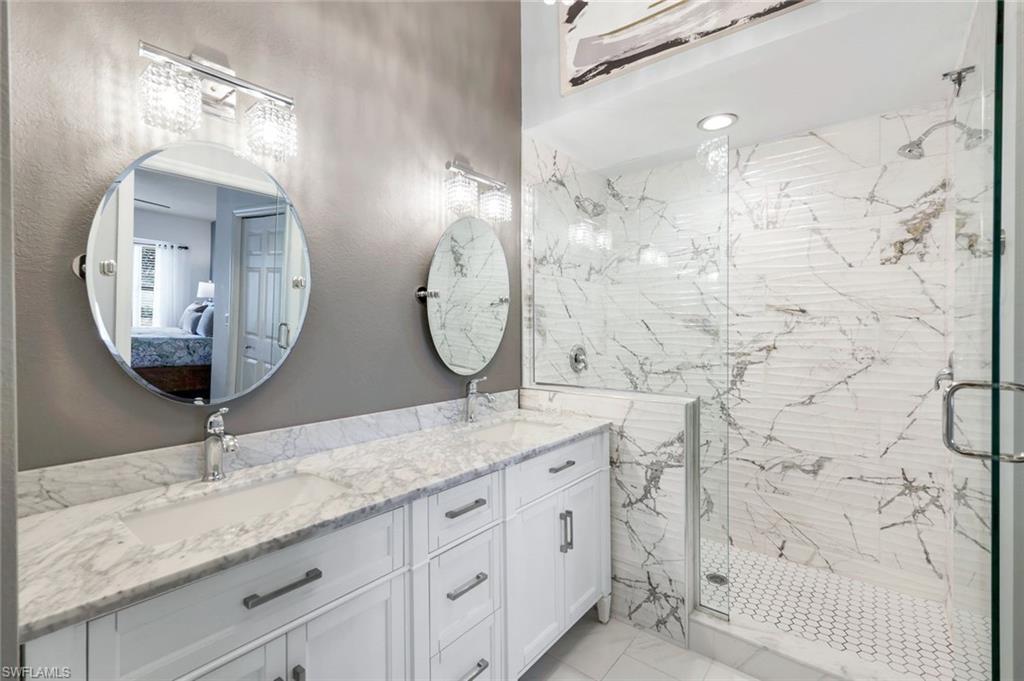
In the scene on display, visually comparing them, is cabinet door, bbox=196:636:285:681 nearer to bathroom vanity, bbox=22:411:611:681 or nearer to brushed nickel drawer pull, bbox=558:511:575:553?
bathroom vanity, bbox=22:411:611:681

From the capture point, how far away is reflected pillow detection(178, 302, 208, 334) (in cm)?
129

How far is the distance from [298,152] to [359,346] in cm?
69

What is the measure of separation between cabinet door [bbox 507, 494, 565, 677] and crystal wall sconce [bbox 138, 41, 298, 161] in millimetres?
1452

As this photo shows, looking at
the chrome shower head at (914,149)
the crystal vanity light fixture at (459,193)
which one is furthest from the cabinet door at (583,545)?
the chrome shower head at (914,149)

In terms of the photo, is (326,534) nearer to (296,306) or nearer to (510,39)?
Result: (296,306)

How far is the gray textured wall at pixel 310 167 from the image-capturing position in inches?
42.0

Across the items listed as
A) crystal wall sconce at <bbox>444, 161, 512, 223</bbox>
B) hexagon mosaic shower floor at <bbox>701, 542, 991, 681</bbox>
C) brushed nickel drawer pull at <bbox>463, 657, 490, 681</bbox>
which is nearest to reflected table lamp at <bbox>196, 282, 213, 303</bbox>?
crystal wall sconce at <bbox>444, 161, 512, 223</bbox>

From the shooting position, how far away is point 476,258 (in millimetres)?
2193

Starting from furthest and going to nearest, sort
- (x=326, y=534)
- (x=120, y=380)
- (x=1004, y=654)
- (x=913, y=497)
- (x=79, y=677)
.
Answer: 1. (x=913, y=497)
2. (x=120, y=380)
3. (x=326, y=534)
4. (x=1004, y=654)
5. (x=79, y=677)

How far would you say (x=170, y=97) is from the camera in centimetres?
123

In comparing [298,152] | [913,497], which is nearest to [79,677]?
[298,152]

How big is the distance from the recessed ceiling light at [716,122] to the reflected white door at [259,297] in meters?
2.03

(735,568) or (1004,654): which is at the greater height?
(1004,654)

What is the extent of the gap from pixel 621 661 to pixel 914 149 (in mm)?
2661
